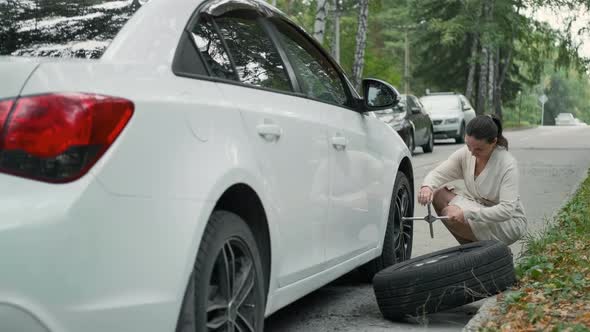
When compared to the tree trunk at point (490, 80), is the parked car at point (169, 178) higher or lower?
higher

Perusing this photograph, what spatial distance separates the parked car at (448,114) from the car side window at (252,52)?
85.7 feet

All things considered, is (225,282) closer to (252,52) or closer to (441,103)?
(252,52)

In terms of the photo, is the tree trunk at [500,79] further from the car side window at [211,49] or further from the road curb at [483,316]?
the car side window at [211,49]

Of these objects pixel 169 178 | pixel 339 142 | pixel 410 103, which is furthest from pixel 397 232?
pixel 410 103

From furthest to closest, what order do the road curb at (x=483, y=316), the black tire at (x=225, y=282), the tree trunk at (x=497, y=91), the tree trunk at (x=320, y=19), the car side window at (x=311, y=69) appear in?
the tree trunk at (x=497, y=91) < the tree trunk at (x=320, y=19) < the car side window at (x=311, y=69) < the road curb at (x=483, y=316) < the black tire at (x=225, y=282)

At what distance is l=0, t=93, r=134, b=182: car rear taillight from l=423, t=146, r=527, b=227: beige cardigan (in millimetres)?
4178

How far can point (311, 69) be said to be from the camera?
5453 mm

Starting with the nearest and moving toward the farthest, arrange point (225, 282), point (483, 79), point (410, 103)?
1. point (225, 282)
2. point (410, 103)
3. point (483, 79)

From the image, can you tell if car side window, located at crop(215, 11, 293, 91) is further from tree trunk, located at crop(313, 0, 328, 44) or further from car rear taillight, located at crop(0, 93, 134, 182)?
tree trunk, located at crop(313, 0, 328, 44)

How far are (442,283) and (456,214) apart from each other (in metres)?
1.56

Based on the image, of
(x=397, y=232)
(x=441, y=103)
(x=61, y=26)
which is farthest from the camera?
(x=441, y=103)

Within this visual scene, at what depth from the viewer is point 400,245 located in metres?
6.83

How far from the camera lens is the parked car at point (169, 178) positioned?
9.73 ft

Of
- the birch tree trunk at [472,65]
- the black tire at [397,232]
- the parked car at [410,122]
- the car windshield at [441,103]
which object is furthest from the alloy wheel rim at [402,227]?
the birch tree trunk at [472,65]
